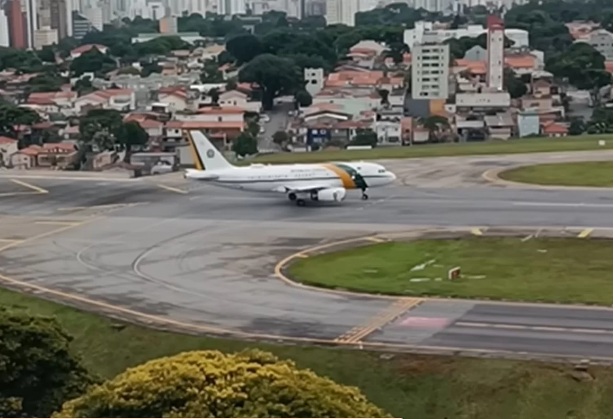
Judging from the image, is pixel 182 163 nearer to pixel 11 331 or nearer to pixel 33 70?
pixel 11 331

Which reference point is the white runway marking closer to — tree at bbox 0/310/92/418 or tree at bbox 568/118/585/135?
tree at bbox 0/310/92/418

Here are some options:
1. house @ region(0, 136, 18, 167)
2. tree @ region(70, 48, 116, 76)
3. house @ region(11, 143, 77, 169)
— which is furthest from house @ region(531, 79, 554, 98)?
tree @ region(70, 48, 116, 76)

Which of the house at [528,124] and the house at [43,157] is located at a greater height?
the house at [528,124]

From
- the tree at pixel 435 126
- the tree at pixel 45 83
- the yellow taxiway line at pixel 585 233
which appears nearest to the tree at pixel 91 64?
the tree at pixel 45 83

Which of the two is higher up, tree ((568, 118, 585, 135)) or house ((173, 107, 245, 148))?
house ((173, 107, 245, 148))

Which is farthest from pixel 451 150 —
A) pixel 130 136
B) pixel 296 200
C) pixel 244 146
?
pixel 130 136

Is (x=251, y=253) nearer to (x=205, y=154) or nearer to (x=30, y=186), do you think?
(x=205, y=154)

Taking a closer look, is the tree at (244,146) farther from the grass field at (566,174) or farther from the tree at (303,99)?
the grass field at (566,174)
